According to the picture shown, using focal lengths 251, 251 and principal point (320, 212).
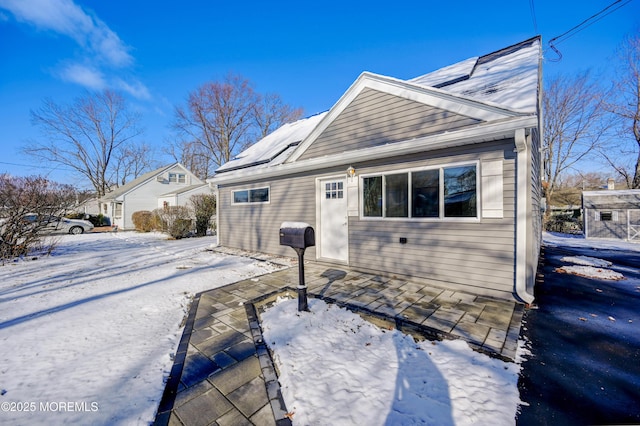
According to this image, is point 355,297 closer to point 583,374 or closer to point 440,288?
point 440,288

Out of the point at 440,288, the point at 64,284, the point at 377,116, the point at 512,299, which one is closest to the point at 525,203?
the point at 512,299

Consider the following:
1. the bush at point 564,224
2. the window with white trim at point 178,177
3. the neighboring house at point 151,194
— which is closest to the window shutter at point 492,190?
the bush at point 564,224

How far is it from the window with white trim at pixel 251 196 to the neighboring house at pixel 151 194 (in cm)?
1315

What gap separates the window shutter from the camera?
3.89 metres

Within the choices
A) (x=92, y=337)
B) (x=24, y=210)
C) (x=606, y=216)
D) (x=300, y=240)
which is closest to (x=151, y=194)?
(x=24, y=210)

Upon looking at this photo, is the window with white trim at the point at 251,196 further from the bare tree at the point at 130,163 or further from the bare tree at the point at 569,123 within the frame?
the bare tree at the point at 130,163

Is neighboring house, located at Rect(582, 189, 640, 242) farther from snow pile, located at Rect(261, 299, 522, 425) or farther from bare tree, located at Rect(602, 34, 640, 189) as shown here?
snow pile, located at Rect(261, 299, 522, 425)

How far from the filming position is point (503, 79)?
4.93 m

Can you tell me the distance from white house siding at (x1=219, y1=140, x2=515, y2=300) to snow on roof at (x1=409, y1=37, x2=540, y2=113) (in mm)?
759

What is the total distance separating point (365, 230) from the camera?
5.47m

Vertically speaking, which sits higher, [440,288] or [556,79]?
[556,79]

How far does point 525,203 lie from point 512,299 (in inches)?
57.8

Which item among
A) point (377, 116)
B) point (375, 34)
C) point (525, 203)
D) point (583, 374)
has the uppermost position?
point (375, 34)

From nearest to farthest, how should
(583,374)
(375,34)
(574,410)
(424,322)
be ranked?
(574,410) < (583,374) < (424,322) < (375,34)
